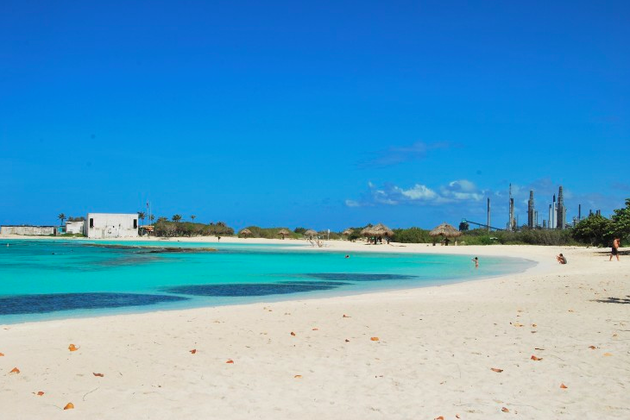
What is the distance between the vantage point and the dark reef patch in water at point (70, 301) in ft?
38.0

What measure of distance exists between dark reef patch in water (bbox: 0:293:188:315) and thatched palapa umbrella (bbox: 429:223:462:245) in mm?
39312

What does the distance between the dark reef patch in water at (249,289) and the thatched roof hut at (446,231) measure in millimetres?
33889

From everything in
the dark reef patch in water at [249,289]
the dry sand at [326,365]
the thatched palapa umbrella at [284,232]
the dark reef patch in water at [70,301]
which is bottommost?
the dark reef patch in water at [70,301]

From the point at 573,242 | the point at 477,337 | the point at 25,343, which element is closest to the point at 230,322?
the point at 25,343

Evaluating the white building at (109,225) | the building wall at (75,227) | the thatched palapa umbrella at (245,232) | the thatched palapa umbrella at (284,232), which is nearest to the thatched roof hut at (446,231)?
the thatched palapa umbrella at (284,232)

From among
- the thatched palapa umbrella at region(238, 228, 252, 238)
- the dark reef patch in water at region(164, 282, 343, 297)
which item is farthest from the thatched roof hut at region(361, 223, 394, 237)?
the dark reef patch in water at region(164, 282, 343, 297)

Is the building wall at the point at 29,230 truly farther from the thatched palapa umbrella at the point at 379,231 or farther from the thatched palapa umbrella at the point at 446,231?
the thatched palapa umbrella at the point at 446,231

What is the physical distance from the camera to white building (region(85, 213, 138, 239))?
78.0 meters

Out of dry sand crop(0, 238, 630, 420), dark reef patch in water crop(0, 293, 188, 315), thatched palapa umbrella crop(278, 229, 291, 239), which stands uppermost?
thatched palapa umbrella crop(278, 229, 291, 239)

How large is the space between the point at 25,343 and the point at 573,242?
46015mm

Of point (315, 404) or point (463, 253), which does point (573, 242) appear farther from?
point (315, 404)

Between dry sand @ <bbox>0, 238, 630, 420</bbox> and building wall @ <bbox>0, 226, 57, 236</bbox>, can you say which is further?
building wall @ <bbox>0, 226, 57, 236</bbox>

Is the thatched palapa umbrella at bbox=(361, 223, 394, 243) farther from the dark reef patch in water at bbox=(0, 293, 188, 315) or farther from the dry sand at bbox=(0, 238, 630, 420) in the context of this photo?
the dry sand at bbox=(0, 238, 630, 420)

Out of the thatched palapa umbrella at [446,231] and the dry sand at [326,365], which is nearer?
the dry sand at [326,365]
